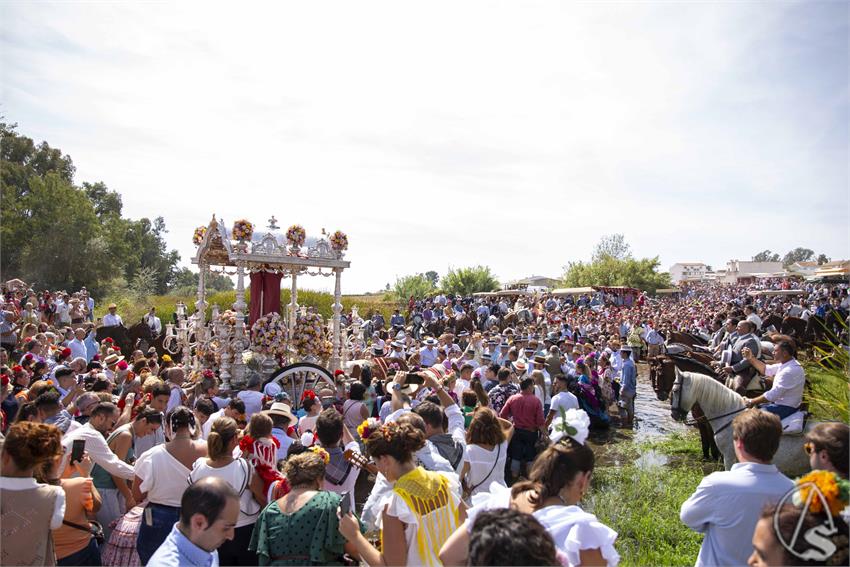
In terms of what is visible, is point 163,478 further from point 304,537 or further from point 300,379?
point 300,379

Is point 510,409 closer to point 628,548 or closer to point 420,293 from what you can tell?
point 628,548

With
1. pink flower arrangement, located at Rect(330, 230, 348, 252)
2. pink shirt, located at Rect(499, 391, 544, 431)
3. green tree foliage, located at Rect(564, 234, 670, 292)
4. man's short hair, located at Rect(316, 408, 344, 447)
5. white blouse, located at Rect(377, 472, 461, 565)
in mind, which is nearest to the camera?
white blouse, located at Rect(377, 472, 461, 565)

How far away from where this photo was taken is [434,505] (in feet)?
10.6

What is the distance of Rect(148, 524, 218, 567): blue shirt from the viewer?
2619 mm

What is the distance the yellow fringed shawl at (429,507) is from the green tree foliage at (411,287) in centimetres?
4405

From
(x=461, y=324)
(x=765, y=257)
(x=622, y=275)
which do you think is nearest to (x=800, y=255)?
(x=765, y=257)

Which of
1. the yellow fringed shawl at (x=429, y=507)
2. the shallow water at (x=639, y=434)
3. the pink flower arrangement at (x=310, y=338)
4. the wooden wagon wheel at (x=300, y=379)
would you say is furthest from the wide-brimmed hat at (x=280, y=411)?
the shallow water at (x=639, y=434)

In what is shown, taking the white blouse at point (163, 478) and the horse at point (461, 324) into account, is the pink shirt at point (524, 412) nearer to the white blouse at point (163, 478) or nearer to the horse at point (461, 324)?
the white blouse at point (163, 478)

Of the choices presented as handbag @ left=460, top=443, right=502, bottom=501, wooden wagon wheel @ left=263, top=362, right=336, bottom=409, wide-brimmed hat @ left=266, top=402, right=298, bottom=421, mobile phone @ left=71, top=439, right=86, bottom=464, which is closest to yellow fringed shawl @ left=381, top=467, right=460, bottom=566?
handbag @ left=460, top=443, right=502, bottom=501

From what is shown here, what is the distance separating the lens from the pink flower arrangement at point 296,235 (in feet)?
36.6

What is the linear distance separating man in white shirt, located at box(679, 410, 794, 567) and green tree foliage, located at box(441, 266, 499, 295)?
46.5 metres

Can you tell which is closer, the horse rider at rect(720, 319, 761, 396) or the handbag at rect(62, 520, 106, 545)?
the handbag at rect(62, 520, 106, 545)

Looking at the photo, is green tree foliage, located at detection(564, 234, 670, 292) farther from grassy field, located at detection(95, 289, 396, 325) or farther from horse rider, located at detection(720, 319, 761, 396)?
horse rider, located at detection(720, 319, 761, 396)

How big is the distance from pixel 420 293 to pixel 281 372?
3775 cm
